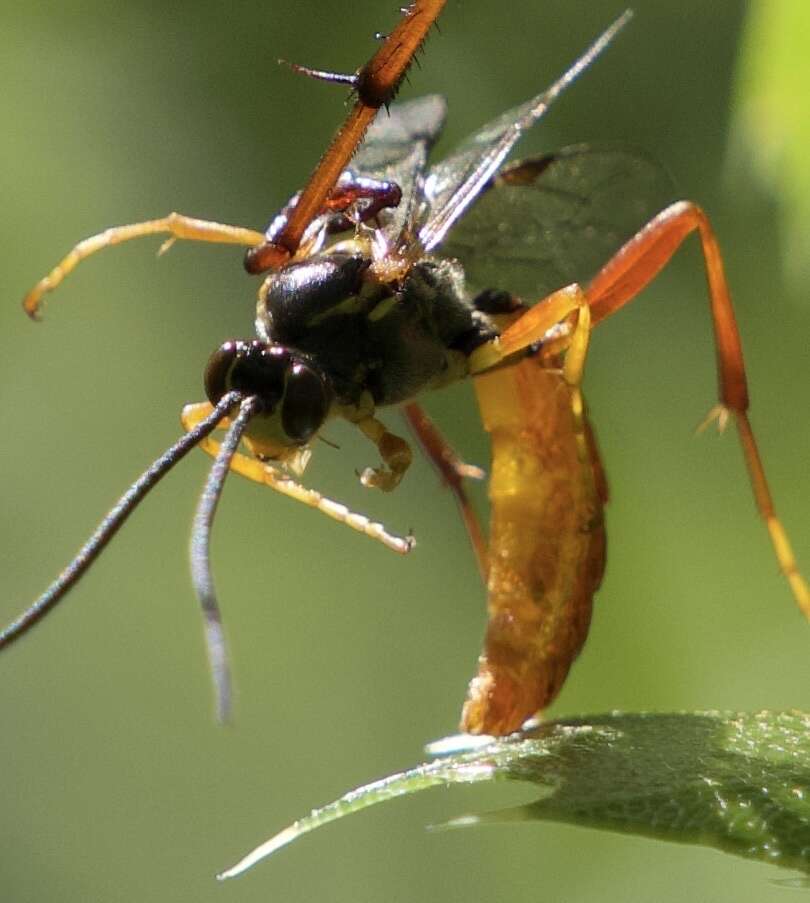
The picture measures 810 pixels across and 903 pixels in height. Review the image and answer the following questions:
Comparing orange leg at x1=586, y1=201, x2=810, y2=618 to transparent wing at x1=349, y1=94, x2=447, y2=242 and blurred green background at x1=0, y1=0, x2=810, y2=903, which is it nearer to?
transparent wing at x1=349, y1=94, x2=447, y2=242

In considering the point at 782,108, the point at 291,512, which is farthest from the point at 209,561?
the point at 291,512

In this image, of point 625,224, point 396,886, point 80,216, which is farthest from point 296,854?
point 625,224

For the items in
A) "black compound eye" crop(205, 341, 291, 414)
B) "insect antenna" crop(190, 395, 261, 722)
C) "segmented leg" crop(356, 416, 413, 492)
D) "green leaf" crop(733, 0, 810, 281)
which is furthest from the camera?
"green leaf" crop(733, 0, 810, 281)

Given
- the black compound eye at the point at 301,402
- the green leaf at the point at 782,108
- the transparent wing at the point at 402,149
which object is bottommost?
the black compound eye at the point at 301,402

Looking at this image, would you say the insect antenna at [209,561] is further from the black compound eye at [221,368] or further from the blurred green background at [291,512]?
the blurred green background at [291,512]

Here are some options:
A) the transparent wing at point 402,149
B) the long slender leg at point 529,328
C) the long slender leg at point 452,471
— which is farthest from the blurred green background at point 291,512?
the long slender leg at point 529,328

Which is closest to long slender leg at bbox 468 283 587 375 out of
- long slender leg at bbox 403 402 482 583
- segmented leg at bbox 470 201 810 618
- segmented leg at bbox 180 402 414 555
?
segmented leg at bbox 470 201 810 618

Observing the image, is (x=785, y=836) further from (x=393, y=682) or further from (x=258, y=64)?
(x=258, y=64)
